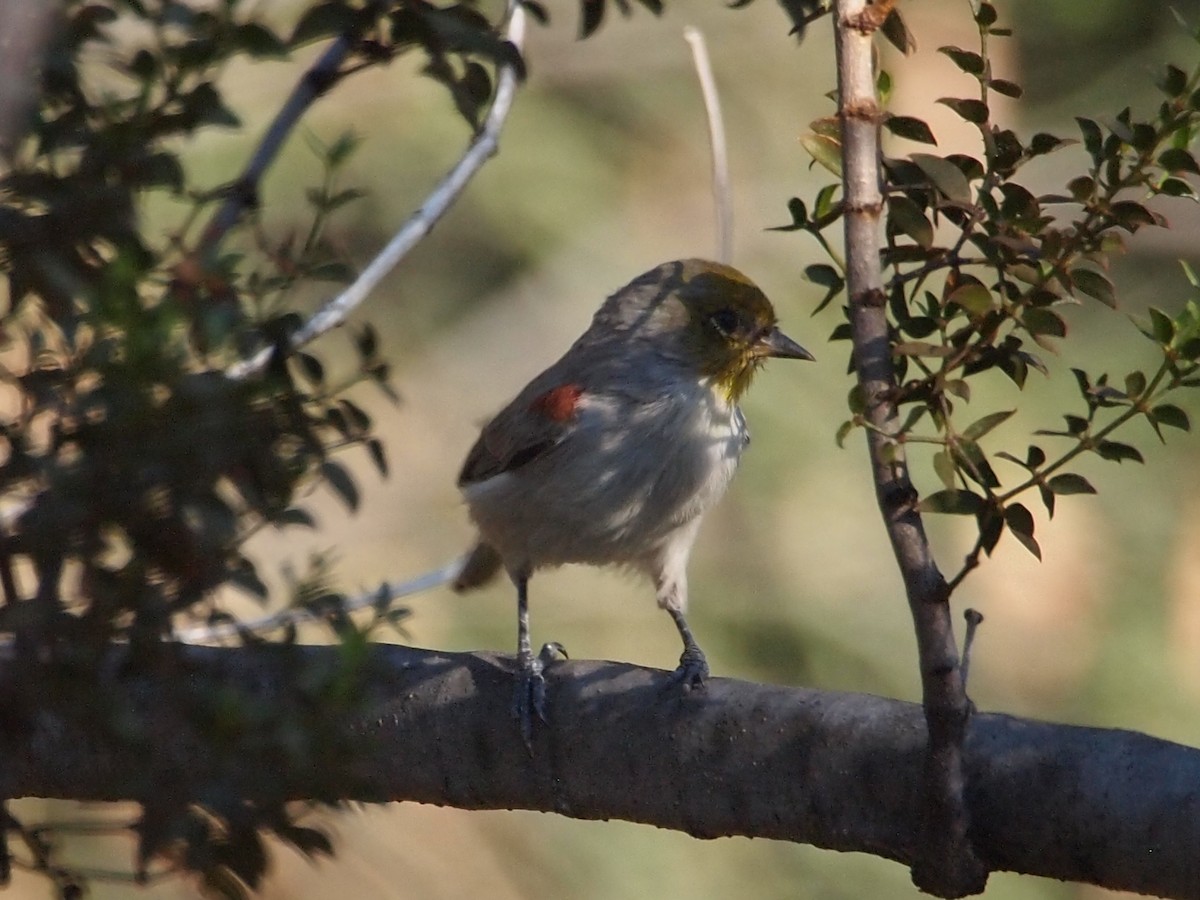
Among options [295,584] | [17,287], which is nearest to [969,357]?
[295,584]

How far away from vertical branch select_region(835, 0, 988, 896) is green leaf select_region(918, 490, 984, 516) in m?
0.06

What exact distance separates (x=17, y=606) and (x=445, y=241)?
4981 mm

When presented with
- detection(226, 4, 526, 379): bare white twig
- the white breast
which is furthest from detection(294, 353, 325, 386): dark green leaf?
the white breast

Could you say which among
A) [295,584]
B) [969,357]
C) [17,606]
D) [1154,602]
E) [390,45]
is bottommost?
[1154,602]

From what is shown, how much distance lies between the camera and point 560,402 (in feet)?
11.5

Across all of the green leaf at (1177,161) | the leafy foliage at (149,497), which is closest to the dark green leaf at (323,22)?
the leafy foliage at (149,497)

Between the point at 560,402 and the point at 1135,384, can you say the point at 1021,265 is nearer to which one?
the point at 1135,384

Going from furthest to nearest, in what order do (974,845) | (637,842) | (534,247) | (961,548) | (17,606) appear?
(534,247) < (961,548) < (637,842) < (974,845) < (17,606)

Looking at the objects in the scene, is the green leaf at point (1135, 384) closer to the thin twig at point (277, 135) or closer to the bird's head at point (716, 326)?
the thin twig at point (277, 135)

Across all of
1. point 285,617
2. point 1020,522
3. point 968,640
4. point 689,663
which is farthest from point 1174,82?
point 689,663

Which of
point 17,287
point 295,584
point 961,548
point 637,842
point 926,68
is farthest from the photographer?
point 926,68

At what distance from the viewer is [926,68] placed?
21.6 ft

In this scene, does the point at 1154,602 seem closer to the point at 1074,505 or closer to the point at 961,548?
the point at 1074,505

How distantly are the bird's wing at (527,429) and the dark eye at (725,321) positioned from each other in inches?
14.0
